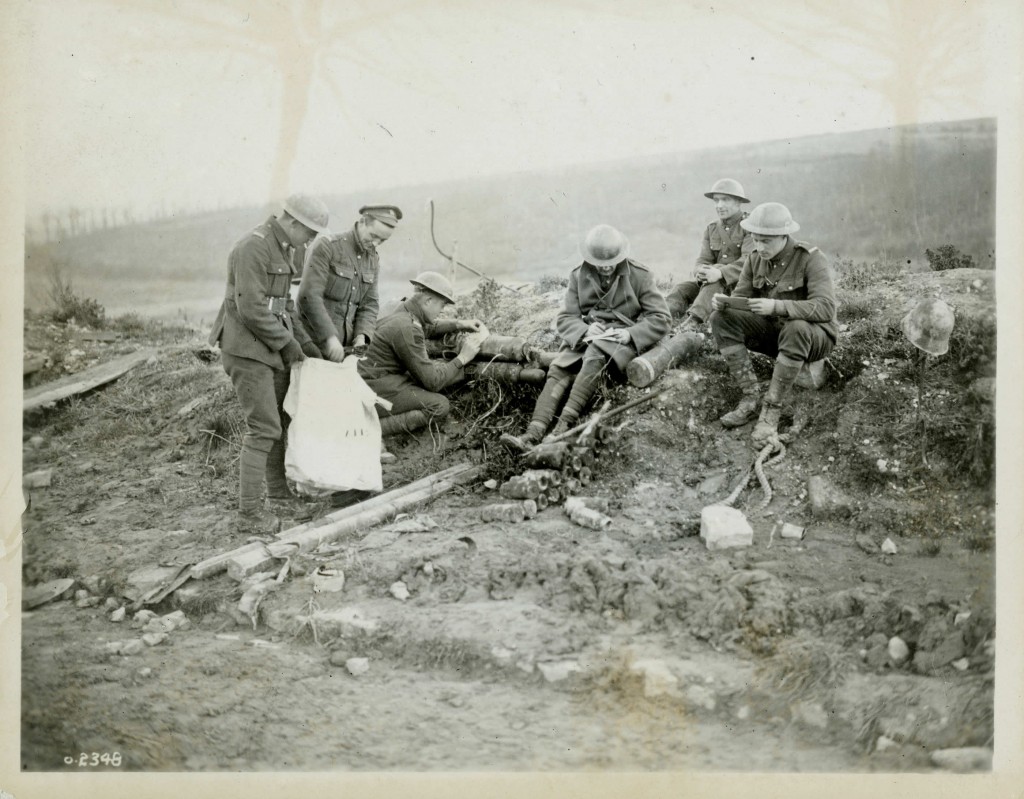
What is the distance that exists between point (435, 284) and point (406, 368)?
0.67 metres

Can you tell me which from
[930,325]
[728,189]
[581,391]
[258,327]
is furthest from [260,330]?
[930,325]

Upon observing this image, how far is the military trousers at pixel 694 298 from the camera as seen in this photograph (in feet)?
21.8

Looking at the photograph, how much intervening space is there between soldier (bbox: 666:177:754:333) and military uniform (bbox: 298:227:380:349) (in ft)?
7.90

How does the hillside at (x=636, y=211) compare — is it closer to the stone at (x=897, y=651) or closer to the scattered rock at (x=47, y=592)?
the scattered rock at (x=47, y=592)

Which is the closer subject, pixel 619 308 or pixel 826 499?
pixel 826 499

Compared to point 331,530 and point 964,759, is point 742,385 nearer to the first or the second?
point 964,759

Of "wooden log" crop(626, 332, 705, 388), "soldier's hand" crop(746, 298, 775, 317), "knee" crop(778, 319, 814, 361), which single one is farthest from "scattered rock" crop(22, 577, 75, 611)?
"knee" crop(778, 319, 814, 361)

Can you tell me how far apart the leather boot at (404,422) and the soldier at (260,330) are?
0.84m

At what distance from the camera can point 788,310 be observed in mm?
5676

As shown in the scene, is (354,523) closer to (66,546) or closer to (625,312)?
(66,546)

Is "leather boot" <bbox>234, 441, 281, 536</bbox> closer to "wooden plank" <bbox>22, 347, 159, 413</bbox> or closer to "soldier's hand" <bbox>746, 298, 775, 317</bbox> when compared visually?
"wooden plank" <bbox>22, 347, 159, 413</bbox>

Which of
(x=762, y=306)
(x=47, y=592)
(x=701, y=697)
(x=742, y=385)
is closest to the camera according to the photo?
(x=701, y=697)

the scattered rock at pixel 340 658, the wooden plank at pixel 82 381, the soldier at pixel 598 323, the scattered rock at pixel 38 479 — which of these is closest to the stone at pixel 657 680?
the scattered rock at pixel 340 658

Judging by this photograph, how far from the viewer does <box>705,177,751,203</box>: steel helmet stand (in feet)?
20.4
